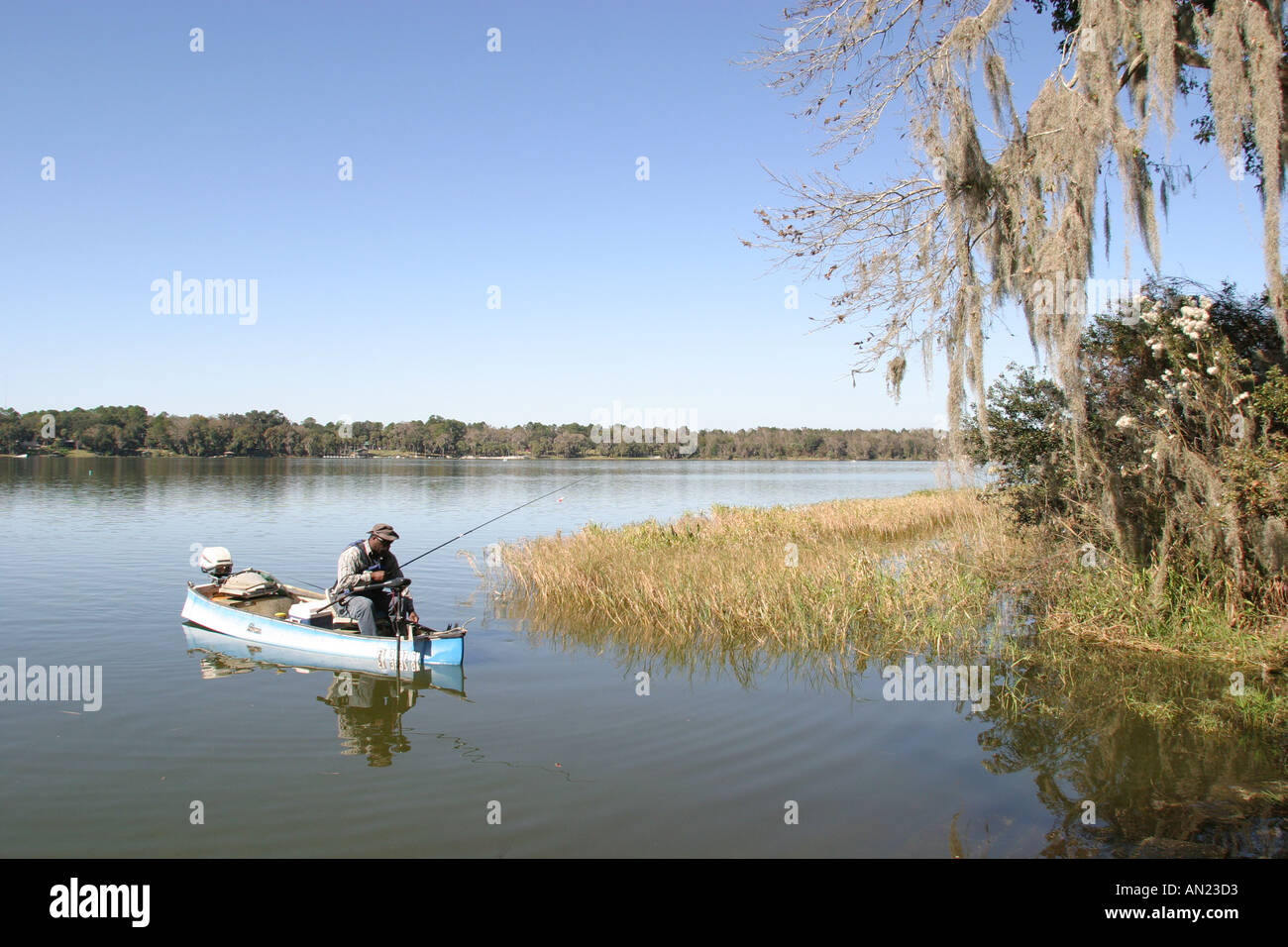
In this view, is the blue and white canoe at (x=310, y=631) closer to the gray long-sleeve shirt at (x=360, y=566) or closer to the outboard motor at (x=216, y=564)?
the outboard motor at (x=216, y=564)

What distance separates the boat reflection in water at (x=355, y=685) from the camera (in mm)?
8289

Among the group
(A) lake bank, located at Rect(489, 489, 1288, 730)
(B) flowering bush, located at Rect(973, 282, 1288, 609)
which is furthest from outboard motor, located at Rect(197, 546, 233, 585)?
(B) flowering bush, located at Rect(973, 282, 1288, 609)

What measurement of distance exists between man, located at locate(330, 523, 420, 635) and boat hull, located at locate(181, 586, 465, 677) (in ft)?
1.33

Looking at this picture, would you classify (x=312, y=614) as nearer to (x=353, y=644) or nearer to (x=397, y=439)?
(x=353, y=644)

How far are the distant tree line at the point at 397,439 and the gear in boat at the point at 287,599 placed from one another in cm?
10675

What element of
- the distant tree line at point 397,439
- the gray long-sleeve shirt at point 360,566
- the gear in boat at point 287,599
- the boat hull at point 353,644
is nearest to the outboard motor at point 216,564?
the gear in boat at point 287,599

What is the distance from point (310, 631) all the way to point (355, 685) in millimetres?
1066

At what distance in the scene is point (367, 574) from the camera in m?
10.7

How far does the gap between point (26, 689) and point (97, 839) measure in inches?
201

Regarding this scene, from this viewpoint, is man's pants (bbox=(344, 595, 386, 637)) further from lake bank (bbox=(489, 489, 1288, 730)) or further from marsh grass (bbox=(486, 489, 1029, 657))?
marsh grass (bbox=(486, 489, 1029, 657))

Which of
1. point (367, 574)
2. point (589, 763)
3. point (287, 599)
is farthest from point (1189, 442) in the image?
point (287, 599)

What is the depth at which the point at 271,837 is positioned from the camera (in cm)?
611

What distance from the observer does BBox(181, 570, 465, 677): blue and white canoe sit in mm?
9891
